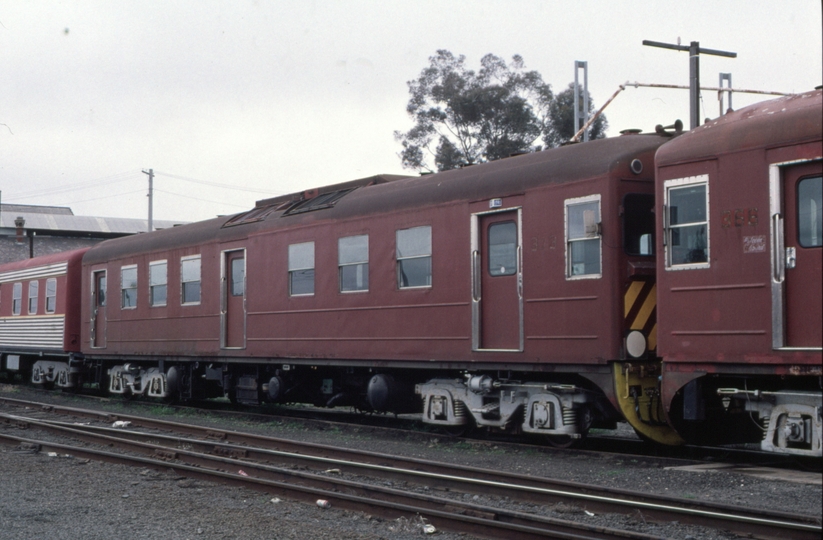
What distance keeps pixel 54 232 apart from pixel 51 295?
29.1 meters

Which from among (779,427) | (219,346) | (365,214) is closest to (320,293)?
(365,214)

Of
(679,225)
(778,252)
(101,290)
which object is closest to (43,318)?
(101,290)

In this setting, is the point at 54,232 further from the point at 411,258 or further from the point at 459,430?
the point at 459,430

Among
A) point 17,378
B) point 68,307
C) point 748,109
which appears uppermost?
point 748,109

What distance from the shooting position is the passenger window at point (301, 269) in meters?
15.1

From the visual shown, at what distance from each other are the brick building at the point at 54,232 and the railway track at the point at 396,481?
3480cm

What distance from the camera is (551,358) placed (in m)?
11.1

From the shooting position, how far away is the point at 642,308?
10.6m

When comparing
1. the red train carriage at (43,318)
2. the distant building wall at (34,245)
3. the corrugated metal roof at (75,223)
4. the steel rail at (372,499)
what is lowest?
the steel rail at (372,499)

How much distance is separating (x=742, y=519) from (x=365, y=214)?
8.22 metres

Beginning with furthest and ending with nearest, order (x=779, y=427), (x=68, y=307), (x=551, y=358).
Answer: (x=68, y=307) < (x=551, y=358) < (x=779, y=427)

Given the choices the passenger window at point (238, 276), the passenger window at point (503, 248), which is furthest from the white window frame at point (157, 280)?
the passenger window at point (503, 248)

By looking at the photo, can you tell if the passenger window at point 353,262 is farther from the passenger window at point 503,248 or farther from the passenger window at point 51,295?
the passenger window at point 51,295

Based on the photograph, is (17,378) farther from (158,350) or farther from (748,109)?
(748,109)
